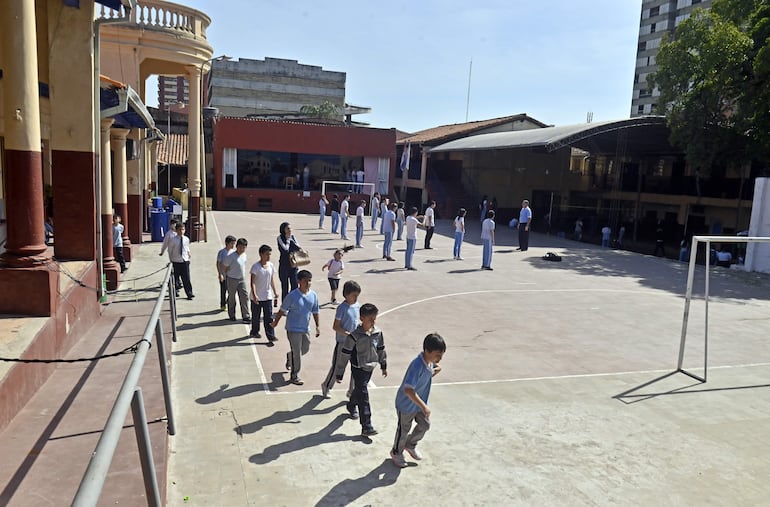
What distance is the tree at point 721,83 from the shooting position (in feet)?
72.9

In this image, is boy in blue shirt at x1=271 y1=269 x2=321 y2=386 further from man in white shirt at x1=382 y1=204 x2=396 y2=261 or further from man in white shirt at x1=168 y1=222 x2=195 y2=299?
man in white shirt at x1=382 y1=204 x2=396 y2=261

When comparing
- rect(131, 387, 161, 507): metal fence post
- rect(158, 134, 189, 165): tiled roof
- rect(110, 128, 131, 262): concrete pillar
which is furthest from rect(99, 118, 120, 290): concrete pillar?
rect(158, 134, 189, 165): tiled roof

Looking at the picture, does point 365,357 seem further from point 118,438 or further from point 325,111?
point 325,111

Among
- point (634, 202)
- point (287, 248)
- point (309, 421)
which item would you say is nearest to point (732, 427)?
point (309, 421)

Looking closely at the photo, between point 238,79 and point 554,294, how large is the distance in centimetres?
6802

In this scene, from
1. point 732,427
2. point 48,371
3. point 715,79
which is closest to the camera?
point 48,371

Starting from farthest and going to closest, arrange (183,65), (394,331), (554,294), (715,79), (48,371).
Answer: (715,79) < (183,65) < (554,294) < (394,331) < (48,371)

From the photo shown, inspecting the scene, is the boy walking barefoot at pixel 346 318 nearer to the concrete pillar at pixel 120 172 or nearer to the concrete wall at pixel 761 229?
the concrete pillar at pixel 120 172

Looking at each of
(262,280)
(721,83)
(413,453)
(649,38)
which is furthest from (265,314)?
(649,38)

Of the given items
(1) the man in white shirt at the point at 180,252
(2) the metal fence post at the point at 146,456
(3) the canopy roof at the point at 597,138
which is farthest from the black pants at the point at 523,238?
(2) the metal fence post at the point at 146,456

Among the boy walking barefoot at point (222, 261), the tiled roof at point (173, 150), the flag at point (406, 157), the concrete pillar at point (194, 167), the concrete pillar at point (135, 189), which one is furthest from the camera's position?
the flag at point (406, 157)

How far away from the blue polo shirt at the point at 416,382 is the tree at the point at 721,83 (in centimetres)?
2080

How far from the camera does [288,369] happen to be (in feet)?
29.5

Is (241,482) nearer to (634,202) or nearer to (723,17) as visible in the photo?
(723,17)
